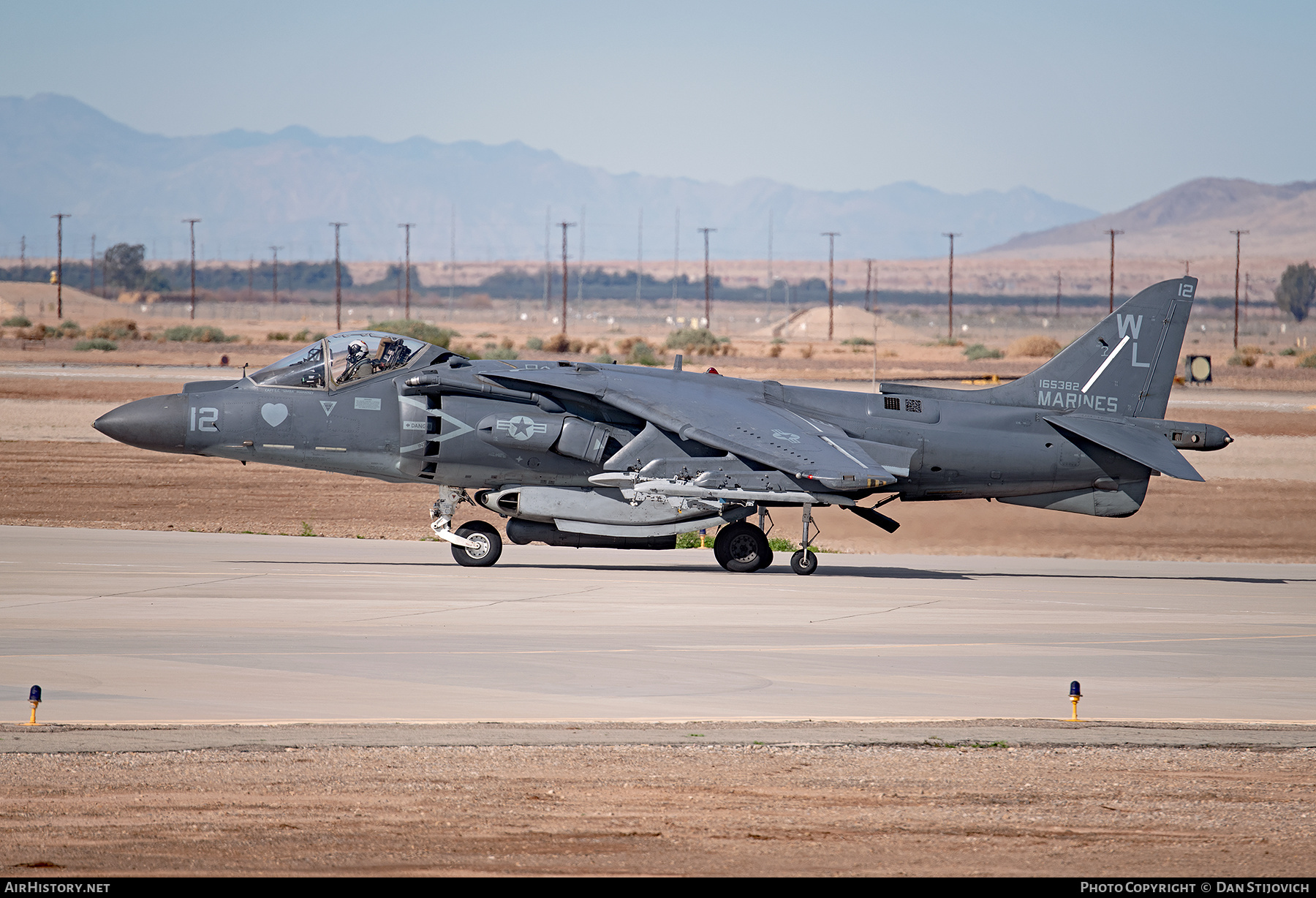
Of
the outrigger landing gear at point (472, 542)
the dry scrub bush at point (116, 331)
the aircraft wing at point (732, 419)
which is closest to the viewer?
the aircraft wing at point (732, 419)

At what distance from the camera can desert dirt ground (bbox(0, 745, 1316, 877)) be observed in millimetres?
7168

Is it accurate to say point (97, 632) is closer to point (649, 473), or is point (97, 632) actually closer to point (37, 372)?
Answer: point (649, 473)

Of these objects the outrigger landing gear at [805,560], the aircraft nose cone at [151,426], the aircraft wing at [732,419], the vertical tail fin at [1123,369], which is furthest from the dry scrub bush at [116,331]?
the vertical tail fin at [1123,369]

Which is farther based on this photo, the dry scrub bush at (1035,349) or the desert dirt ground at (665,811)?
the dry scrub bush at (1035,349)

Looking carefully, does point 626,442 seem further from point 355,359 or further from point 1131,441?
point 1131,441

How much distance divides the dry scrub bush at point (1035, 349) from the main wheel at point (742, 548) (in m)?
76.1

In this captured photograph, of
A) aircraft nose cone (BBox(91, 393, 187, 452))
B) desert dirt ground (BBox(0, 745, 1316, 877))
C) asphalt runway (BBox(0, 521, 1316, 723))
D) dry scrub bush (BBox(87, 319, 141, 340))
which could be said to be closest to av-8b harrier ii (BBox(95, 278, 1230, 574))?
aircraft nose cone (BBox(91, 393, 187, 452))

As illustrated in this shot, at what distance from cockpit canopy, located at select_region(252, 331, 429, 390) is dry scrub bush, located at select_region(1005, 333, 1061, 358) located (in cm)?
7791

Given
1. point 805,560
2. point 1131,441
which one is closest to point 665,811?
point 805,560

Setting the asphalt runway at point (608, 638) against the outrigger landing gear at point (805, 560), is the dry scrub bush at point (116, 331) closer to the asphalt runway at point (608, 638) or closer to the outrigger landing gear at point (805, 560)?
the asphalt runway at point (608, 638)

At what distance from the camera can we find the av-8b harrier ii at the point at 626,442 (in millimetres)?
18531

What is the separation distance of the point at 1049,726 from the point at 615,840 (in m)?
4.57

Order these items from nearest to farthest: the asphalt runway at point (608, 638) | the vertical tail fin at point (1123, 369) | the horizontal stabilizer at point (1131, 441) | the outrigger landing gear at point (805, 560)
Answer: the asphalt runway at point (608, 638)
the horizontal stabilizer at point (1131, 441)
the outrigger landing gear at point (805, 560)
the vertical tail fin at point (1123, 369)

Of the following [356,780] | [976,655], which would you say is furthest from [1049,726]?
[356,780]
